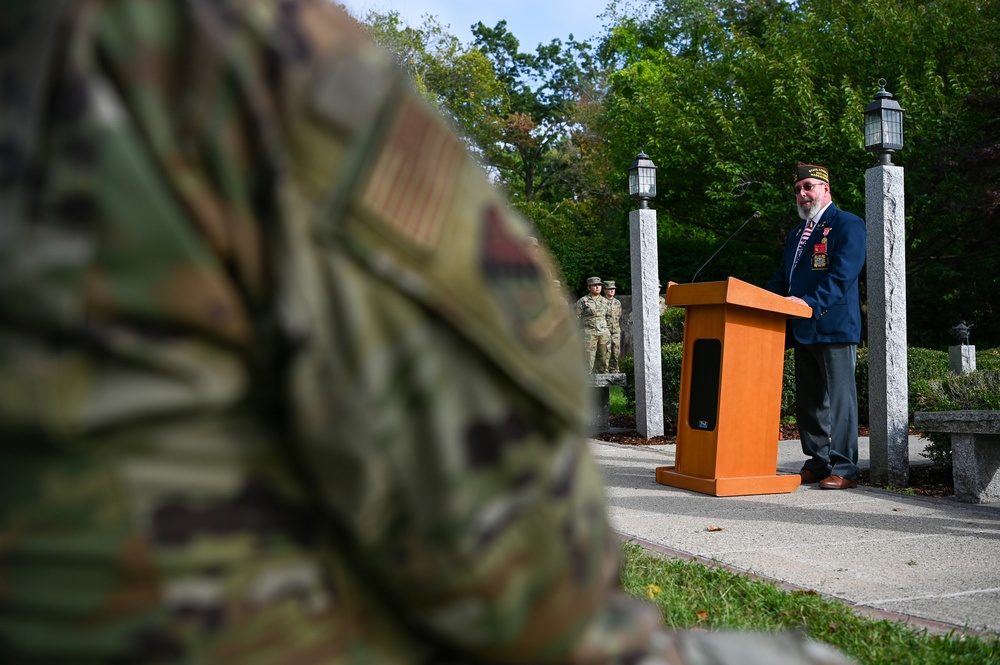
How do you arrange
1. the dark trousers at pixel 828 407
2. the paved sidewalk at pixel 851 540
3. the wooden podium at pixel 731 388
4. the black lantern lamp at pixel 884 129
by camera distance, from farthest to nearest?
the black lantern lamp at pixel 884 129 → the dark trousers at pixel 828 407 → the wooden podium at pixel 731 388 → the paved sidewalk at pixel 851 540

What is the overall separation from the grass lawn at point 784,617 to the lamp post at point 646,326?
6.74m

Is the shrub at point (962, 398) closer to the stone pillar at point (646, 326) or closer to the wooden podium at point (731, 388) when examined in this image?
the wooden podium at point (731, 388)

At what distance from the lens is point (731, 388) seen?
6.59 metres

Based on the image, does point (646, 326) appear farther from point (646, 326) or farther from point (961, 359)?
point (961, 359)

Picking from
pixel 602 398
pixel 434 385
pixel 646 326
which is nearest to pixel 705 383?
pixel 646 326

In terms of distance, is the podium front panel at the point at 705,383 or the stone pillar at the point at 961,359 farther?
the stone pillar at the point at 961,359

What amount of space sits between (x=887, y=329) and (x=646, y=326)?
3.93 meters

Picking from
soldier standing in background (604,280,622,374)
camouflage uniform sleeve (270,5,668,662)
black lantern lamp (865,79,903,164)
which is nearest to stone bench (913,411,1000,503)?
black lantern lamp (865,79,903,164)

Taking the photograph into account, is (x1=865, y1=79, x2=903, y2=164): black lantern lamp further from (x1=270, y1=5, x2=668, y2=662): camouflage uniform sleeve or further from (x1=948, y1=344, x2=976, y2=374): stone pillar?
(x1=270, y1=5, x2=668, y2=662): camouflage uniform sleeve

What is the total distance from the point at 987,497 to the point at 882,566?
230cm

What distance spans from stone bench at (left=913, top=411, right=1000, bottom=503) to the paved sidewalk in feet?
0.48

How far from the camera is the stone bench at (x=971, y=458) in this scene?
6.34 meters

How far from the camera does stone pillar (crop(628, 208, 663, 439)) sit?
432 inches

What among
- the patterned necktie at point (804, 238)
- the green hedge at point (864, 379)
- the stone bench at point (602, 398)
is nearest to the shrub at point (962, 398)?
the green hedge at point (864, 379)
